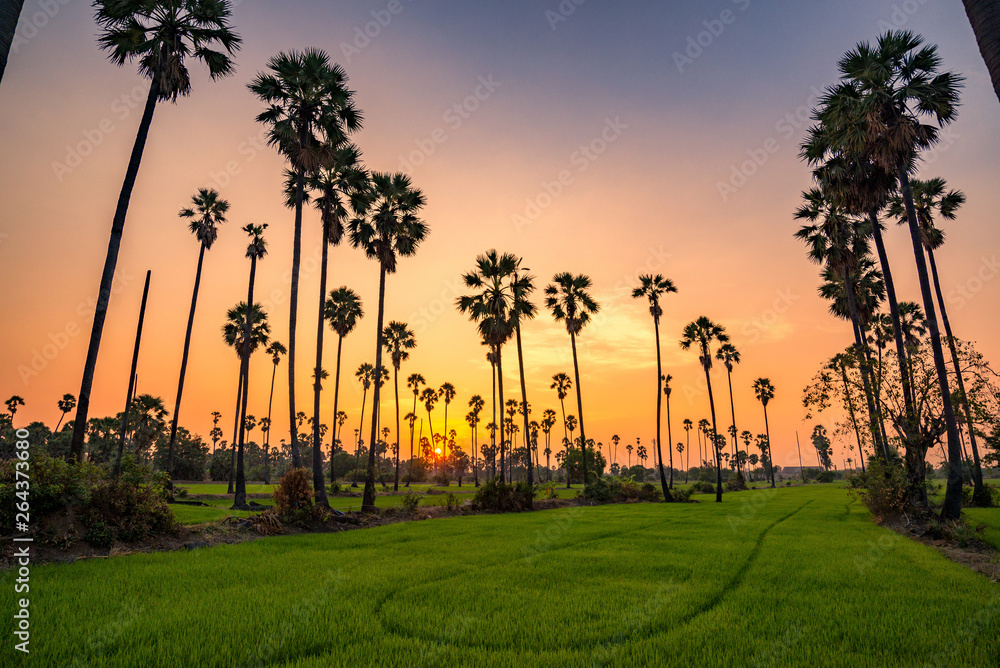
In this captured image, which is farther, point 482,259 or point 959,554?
point 482,259

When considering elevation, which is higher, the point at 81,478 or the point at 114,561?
the point at 81,478

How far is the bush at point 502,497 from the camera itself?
30.9 metres

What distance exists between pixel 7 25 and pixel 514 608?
1047 centimetres

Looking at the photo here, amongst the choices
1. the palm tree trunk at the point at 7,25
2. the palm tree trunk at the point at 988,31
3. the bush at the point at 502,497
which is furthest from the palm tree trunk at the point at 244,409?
the palm tree trunk at the point at 988,31

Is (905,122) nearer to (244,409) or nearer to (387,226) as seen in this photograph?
(387,226)

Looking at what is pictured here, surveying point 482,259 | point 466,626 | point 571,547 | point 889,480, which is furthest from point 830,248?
point 466,626

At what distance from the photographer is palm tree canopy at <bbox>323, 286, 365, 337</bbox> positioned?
53188 millimetres

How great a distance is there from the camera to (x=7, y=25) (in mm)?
5320

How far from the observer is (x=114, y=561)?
442 inches

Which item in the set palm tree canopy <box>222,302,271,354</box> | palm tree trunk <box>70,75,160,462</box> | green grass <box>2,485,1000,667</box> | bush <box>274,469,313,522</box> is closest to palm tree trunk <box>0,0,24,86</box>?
green grass <box>2,485,1000,667</box>

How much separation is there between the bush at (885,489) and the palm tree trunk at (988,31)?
70.1 feet

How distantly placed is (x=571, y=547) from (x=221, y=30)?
895 inches

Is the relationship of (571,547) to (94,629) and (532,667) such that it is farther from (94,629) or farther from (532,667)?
(94,629)

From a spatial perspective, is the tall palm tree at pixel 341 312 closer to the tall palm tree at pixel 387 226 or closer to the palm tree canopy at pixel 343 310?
the palm tree canopy at pixel 343 310
